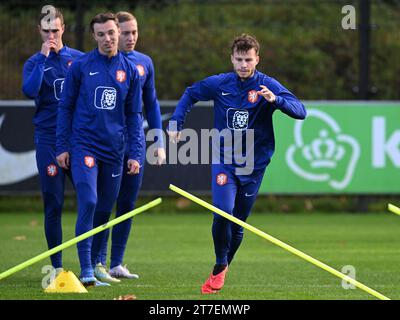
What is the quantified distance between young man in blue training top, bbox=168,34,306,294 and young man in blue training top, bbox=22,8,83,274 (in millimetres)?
1302

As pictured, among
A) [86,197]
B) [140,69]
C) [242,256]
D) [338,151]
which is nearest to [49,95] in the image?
[140,69]

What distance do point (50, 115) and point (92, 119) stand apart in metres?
0.86

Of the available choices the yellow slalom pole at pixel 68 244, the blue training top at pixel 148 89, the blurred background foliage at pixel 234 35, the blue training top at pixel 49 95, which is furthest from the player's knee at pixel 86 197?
the blurred background foliage at pixel 234 35

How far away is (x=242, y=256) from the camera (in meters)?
13.1

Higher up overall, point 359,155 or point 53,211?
point 53,211

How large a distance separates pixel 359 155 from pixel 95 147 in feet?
30.4

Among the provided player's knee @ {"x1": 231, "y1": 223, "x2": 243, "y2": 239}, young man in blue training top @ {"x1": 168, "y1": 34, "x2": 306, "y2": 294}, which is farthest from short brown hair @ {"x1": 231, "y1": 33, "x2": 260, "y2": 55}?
player's knee @ {"x1": 231, "y1": 223, "x2": 243, "y2": 239}

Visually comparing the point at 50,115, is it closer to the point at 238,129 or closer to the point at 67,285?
the point at 238,129

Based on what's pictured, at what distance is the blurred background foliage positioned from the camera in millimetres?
19578

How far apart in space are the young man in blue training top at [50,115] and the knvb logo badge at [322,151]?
26.7 feet
